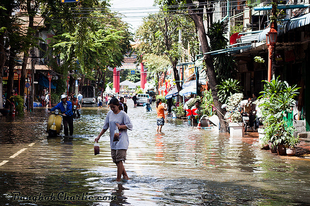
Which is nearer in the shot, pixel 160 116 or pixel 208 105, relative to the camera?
pixel 160 116

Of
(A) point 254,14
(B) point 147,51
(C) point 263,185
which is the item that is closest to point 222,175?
(C) point 263,185

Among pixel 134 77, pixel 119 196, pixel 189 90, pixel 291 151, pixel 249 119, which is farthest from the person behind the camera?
pixel 134 77

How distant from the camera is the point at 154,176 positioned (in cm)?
916

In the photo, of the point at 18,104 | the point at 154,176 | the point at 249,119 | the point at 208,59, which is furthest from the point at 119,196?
the point at 18,104

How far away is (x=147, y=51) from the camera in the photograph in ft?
160

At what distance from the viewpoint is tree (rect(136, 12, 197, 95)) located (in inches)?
1422

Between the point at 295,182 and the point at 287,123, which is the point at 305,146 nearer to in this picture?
the point at 287,123

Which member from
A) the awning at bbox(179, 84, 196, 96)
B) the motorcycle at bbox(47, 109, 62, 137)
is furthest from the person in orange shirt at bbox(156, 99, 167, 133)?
the awning at bbox(179, 84, 196, 96)

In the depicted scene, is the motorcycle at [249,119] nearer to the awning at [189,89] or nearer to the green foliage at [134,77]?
the awning at [189,89]

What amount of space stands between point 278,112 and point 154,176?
5.51m

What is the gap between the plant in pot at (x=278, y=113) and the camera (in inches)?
499

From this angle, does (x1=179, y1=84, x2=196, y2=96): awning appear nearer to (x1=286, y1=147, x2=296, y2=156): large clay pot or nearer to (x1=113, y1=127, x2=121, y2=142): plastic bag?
(x1=286, y1=147, x2=296, y2=156): large clay pot

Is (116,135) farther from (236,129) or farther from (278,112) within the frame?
(236,129)

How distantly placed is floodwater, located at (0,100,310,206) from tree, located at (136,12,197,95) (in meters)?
21.7
